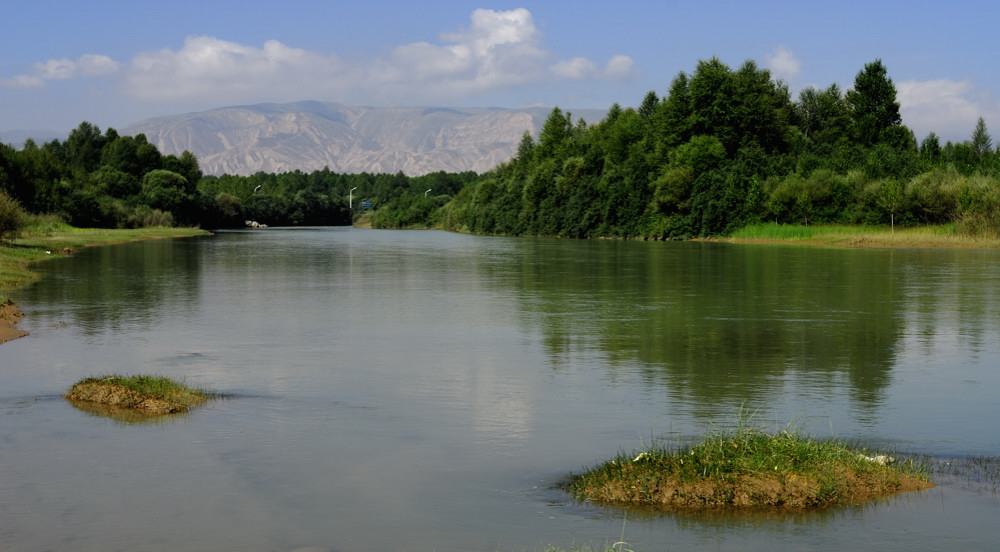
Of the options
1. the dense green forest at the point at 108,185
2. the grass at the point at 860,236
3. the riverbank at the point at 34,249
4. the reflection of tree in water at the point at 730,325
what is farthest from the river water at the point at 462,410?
the grass at the point at 860,236

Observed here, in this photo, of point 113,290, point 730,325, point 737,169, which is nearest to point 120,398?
point 730,325

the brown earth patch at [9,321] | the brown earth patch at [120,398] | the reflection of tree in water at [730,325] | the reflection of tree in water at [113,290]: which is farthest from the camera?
the reflection of tree in water at [113,290]

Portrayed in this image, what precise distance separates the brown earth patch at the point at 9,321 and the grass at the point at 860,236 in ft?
215

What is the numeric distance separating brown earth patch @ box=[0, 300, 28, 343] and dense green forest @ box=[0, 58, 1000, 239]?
5636cm

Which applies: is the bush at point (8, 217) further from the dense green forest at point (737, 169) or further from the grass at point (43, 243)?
the dense green forest at point (737, 169)

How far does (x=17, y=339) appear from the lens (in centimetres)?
2497

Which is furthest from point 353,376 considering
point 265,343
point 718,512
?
point 718,512

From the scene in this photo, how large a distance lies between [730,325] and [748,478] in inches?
649

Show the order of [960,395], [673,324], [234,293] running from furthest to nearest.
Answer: [234,293]
[673,324]
[960,395]

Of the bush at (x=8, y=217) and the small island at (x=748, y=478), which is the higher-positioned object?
the bush at (x=8, y=217)

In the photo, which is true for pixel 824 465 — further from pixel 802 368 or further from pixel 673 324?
pixel 673 324

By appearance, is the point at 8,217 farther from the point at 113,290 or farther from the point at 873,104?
the point at 873,104

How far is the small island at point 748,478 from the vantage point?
11.4 meters

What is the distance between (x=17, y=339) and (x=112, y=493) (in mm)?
14767
